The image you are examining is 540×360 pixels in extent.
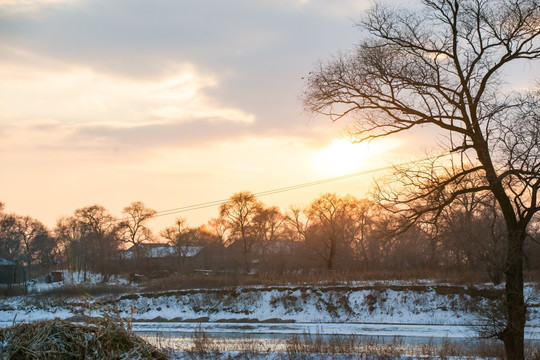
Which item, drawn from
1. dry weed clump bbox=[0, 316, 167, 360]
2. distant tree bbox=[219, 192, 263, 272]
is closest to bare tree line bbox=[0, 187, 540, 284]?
distant tree bbox=[219, 192, 263, 272]

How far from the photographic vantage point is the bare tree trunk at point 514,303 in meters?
12.0

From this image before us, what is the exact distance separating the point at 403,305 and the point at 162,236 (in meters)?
75.9

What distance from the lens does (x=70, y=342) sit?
4.96m

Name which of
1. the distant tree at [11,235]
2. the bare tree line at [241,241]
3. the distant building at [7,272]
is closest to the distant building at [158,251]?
the bare tree line at [241,241]

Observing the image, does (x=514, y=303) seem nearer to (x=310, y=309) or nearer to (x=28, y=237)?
(x=310, y=309)

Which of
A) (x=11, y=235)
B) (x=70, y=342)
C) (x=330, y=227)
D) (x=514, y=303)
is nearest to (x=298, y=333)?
(x=514, y=303)

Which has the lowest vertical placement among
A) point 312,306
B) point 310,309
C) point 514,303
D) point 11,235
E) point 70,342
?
point 310,309

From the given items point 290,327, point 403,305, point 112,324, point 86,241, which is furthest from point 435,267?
point 86,241

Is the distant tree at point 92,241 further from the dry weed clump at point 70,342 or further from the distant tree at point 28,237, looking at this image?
the dry weed clump at point 70,342

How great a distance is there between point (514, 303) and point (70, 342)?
10.8 metres

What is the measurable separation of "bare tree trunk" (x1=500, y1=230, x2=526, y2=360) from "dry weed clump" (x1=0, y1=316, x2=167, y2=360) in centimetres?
980

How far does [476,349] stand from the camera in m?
16.5

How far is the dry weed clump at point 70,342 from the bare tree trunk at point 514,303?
32.2 feet

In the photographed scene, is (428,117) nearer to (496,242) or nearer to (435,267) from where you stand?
A: (496,242)
